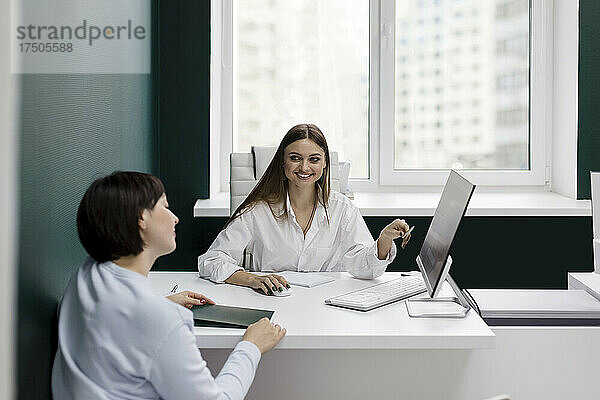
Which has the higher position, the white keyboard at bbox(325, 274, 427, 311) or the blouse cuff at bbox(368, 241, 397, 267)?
the blouse cuff at bbox(368, 241, 397, 267)

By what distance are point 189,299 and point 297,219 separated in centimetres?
82

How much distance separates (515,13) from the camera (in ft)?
12.7

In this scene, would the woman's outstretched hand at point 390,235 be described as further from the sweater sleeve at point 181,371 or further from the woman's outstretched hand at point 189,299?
the sweater sleeve at point 181,371

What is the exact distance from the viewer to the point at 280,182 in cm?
273

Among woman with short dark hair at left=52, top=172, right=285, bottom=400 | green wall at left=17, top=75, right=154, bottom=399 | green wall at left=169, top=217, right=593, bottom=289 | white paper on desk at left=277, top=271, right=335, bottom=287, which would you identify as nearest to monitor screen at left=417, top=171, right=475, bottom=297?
white paper on desk at left=277, top=271, right=335, bottom=287

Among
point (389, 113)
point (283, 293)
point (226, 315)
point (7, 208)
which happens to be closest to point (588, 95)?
point (389, 113)

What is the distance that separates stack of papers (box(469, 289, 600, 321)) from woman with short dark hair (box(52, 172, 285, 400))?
0.85 metres

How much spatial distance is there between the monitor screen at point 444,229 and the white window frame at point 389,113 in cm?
157

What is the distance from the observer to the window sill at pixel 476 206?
10.9 ft

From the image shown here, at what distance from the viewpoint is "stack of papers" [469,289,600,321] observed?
2096mm

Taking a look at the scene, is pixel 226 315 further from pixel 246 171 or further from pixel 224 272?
pixel 246 171

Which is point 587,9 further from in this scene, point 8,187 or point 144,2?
point 8,187

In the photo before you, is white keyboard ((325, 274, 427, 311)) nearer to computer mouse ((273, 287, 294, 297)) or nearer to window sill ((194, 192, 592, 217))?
computer mouse ((273, 287, 294, 297))

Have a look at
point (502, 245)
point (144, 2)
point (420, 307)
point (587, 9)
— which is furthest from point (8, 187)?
point (587, 9)
